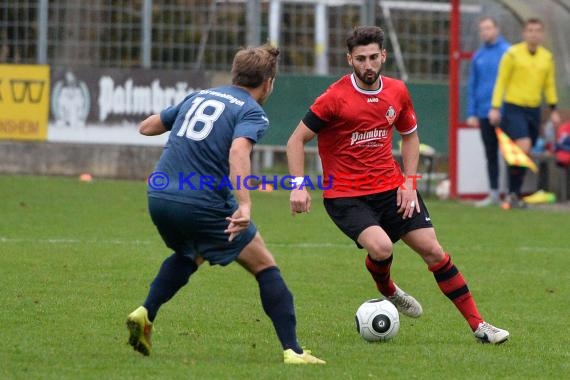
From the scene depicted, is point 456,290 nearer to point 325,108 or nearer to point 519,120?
point 325,108

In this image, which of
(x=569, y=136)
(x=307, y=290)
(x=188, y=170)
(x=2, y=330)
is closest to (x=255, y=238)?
(x=188, y=170)

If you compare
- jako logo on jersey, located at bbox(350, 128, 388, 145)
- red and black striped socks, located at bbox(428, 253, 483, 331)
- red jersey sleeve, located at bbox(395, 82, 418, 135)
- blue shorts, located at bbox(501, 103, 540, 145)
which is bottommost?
blue shorts, located at bbox(501, 103, 540, 145)

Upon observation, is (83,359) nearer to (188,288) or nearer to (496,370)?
(496,370)

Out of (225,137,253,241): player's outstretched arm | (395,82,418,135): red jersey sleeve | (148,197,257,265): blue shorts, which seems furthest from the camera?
(395,82,418,135): red jersey sleeve

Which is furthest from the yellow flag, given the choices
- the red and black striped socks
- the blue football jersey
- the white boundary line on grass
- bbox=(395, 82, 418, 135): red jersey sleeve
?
the blue football jersey

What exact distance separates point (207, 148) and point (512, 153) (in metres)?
9.92

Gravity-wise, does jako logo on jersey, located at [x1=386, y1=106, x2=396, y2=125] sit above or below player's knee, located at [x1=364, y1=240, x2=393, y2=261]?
above

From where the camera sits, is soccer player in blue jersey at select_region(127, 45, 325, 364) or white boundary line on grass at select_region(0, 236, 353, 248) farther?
white boundary line on grass at select_region(0, 236, 353, 248)

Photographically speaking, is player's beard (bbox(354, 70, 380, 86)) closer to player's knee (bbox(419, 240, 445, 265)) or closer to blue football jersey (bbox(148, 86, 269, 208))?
player's knee (bbox(419, 240, 445, 265))

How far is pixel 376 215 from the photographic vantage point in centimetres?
768

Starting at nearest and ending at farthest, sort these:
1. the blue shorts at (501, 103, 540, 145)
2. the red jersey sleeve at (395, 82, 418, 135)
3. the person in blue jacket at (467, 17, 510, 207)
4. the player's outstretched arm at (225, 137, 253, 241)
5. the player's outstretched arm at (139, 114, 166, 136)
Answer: the player's outstretched arm at (225, 137, 253, 241), the player's outstretched arm at (139, 114, 166, 136), the red jersey sleeve at (395, 82, 418, 135), the blue shorts at (501, 103, 540, 145), the person in blue jacket at (467, 17, 510, 207)

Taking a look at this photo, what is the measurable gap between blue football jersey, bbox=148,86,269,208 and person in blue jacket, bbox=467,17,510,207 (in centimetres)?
993

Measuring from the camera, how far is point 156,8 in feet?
59.5

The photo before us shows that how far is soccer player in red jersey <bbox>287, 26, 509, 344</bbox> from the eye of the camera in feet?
24.6
